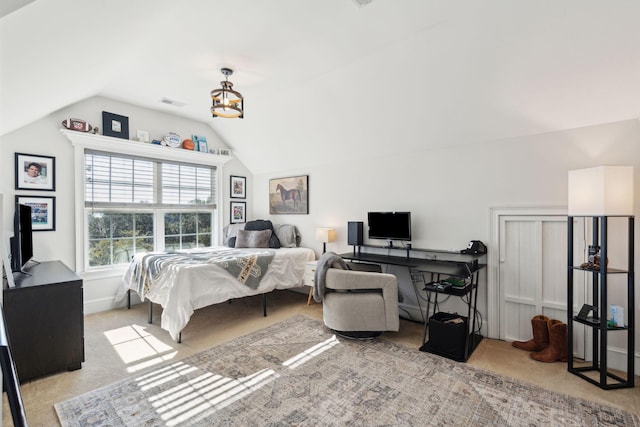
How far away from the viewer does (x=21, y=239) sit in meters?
2.96

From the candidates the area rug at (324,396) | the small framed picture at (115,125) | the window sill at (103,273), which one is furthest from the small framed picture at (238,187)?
the area rug at (324,396)

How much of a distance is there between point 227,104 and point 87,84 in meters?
1.35

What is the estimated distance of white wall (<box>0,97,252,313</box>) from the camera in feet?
11.7

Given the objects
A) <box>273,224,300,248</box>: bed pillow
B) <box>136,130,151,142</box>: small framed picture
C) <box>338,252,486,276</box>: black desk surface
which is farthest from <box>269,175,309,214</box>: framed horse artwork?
<box>136,130,151,142</box>: small framed picture

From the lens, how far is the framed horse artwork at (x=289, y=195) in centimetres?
508

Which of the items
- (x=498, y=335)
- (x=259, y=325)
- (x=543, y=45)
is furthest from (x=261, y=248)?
(x=543, y=45)

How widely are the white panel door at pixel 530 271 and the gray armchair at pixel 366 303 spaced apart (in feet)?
3.72

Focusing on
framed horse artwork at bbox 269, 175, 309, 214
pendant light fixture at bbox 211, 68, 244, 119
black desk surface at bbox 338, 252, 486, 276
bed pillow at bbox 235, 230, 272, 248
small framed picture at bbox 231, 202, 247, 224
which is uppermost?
pendant light fixture at bbox 211, 68, 244, 119

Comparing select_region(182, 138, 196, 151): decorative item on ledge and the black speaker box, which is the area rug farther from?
select_region(182, 138, 196, 151): decorative item on ledge

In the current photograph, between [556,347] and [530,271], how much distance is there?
676 millimetres

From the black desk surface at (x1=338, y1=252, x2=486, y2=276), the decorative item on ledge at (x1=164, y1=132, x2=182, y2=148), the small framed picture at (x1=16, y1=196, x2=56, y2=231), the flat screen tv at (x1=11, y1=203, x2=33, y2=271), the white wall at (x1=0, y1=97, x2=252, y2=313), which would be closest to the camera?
the flat screen tv at (x1=11, y1=203, x2=33, y2=271)

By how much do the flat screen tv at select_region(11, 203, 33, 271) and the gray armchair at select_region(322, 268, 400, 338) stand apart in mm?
2689

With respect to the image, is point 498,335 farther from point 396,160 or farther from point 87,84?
point 87,84

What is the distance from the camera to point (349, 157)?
14.7ft
